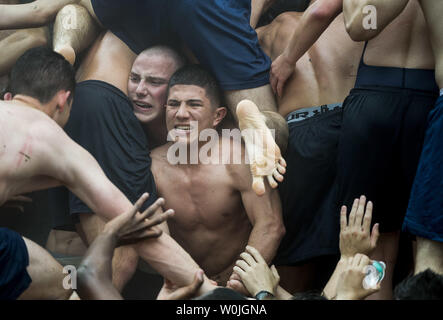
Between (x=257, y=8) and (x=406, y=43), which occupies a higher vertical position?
(x=257, y=8)

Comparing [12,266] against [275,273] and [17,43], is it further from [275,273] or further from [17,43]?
[17,43]

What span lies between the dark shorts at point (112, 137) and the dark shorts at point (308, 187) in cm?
84

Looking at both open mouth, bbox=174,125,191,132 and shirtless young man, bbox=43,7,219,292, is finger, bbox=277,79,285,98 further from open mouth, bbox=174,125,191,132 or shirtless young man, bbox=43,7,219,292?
shirtless young man, bbox=43,7,219,292

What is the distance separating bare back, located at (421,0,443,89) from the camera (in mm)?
4465

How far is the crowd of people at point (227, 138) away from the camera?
445 centimetres

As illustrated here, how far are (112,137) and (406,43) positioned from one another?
6.04 ft

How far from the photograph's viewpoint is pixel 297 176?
16.3 feet

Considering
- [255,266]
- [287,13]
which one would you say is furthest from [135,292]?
[287,13]

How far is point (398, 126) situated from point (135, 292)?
1835mm

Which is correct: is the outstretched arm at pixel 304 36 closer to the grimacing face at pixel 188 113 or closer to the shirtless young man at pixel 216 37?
the shirtless young man at pixel 216 37

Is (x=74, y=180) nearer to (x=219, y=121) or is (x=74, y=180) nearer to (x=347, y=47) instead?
(x=219, y=121)

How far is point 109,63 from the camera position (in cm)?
512

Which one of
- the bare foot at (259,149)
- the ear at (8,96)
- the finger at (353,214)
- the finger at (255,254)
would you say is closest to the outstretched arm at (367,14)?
the bare foot at (259,149)

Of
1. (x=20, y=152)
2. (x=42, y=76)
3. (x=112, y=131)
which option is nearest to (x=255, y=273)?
(x=112, y=131)
